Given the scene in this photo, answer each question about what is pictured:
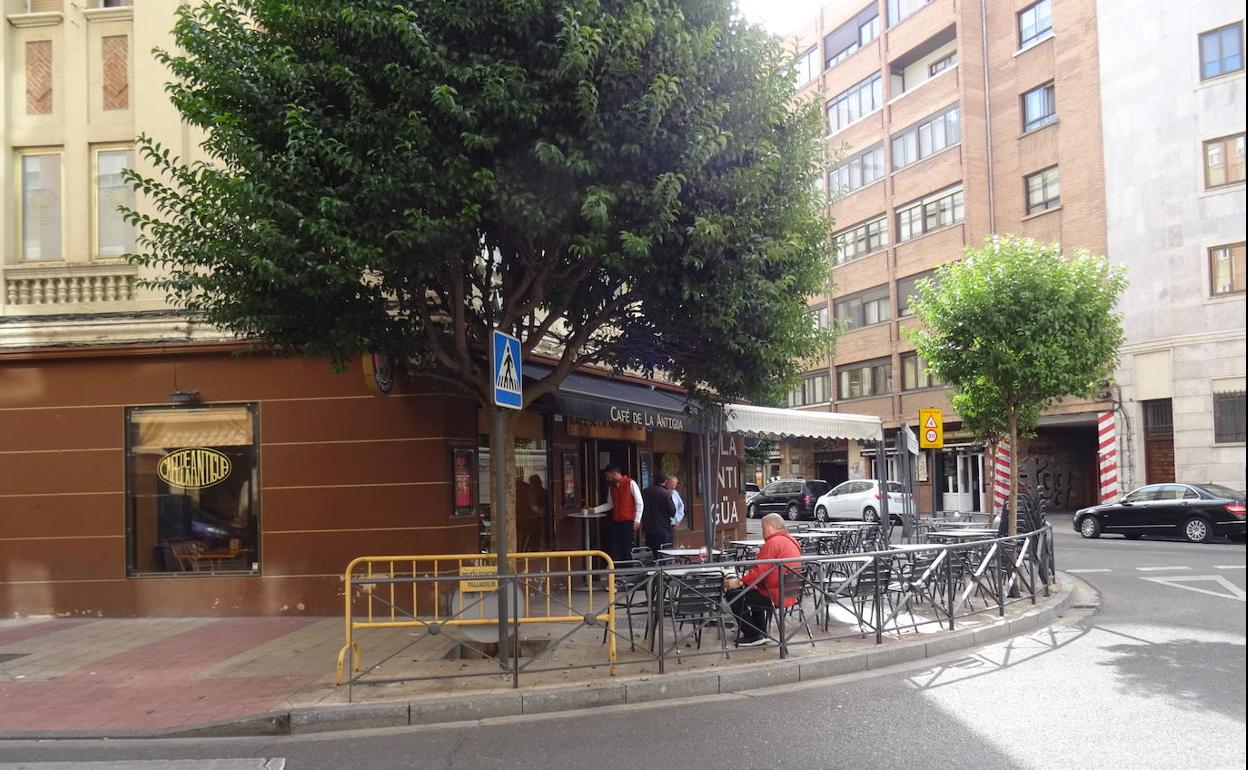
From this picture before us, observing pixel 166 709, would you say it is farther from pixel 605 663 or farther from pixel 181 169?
pixel 181 169

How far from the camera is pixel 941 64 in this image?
121ft

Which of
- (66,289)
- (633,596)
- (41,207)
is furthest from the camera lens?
(41,207)

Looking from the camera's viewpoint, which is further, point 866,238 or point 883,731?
point 866,238

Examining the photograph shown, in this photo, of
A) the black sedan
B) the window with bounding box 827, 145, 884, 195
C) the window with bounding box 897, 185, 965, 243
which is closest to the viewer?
the black sedan

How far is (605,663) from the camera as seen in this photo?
8.02 m

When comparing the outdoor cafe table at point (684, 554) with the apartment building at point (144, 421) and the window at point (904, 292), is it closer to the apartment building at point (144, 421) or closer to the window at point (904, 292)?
the apartment building at point (144, 421)

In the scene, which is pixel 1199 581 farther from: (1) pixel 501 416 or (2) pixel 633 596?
(1) pixel 501 416

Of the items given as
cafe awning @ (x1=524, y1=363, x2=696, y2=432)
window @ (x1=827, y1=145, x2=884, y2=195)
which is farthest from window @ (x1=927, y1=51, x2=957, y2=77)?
cafe awning @ (x1=524, y1=363, x2=696, y2=432)

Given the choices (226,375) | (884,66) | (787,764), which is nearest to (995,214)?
(884,66)

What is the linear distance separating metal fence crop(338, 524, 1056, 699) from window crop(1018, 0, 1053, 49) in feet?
87.0

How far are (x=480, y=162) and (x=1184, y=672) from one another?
700 centimetres

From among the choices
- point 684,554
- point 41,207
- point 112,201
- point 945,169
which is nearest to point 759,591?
point 684,554

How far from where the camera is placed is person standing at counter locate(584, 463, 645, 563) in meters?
13.2

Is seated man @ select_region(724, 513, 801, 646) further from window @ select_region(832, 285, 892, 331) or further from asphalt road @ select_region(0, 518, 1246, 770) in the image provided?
window @ select_region(832, 285, 892, 331)
